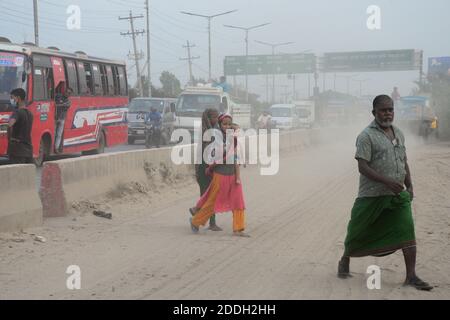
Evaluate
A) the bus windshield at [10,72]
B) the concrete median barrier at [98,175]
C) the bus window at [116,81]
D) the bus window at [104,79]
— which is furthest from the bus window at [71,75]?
the concrete median barrier at [98,175]

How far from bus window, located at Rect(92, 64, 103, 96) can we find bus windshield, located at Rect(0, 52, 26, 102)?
4.73 metres

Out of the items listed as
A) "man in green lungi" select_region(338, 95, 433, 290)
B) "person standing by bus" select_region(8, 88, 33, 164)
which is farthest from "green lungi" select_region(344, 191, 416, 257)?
"person standing by bus" select_region(8, 88, 33, 164)

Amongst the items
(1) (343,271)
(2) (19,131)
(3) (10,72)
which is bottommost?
(1) (343,271)

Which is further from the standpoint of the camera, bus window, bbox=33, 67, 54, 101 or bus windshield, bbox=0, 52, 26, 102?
bus window, bbox=33, 67, 54, 101

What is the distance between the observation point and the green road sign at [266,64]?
210 feet

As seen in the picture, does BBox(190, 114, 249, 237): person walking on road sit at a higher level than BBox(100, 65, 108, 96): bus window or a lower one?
lower

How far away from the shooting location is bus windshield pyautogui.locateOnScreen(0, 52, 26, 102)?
16859 millimetres

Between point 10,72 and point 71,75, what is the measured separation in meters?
3.55

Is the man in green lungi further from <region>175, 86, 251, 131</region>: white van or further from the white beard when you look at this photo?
<region>175, 86, 251, 131</region>: white van

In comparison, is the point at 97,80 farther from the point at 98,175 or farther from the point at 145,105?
the point at 98,175

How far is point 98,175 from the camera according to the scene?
1191cm

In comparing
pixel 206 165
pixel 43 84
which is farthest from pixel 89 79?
pixel 206 165

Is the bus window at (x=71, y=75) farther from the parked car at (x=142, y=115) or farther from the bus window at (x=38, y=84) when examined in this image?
the parked car at (x=142, y=115)

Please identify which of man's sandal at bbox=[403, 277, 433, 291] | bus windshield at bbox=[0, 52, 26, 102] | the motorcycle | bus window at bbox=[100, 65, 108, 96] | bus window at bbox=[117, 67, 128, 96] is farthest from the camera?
the motorcycle
